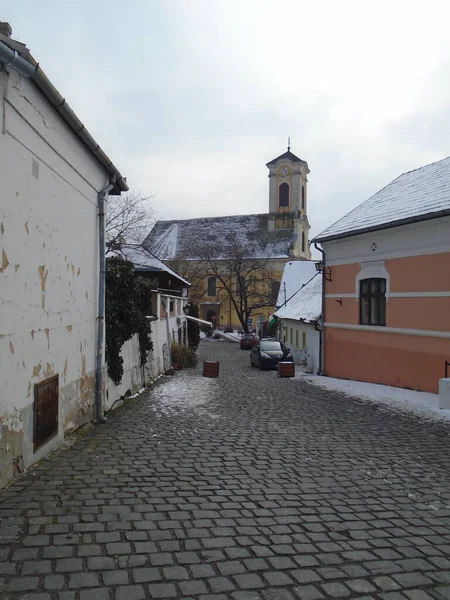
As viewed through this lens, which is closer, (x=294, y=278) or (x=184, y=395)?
(x=184, y=395)

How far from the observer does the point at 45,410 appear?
22.8 ft

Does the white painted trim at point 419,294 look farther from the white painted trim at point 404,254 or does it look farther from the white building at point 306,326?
the white building at point 306,326

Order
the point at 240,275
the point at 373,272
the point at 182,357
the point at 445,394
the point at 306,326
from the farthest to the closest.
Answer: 1. the point at 240,275
2. the point at 306,326
3. the point at 182,357
4. the point at 373,272
5. the point at 445,394

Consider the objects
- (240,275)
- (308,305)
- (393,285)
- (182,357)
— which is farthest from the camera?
(240,275)

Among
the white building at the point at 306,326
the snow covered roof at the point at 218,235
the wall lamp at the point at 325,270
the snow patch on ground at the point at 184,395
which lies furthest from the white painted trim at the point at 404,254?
the snow covered roof at the point at 218,235

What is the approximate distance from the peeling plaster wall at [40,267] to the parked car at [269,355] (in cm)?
1565

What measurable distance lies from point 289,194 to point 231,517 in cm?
6620

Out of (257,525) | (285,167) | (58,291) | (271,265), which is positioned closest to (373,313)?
(58,291)

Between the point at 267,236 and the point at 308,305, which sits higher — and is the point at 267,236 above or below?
above

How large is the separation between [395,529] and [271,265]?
6204 cm

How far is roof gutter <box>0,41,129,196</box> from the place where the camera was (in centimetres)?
519

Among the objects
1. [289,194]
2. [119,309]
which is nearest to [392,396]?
[119,309]

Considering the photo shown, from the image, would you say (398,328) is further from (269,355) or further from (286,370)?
(269,355)

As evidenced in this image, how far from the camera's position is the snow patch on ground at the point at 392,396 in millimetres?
11695
